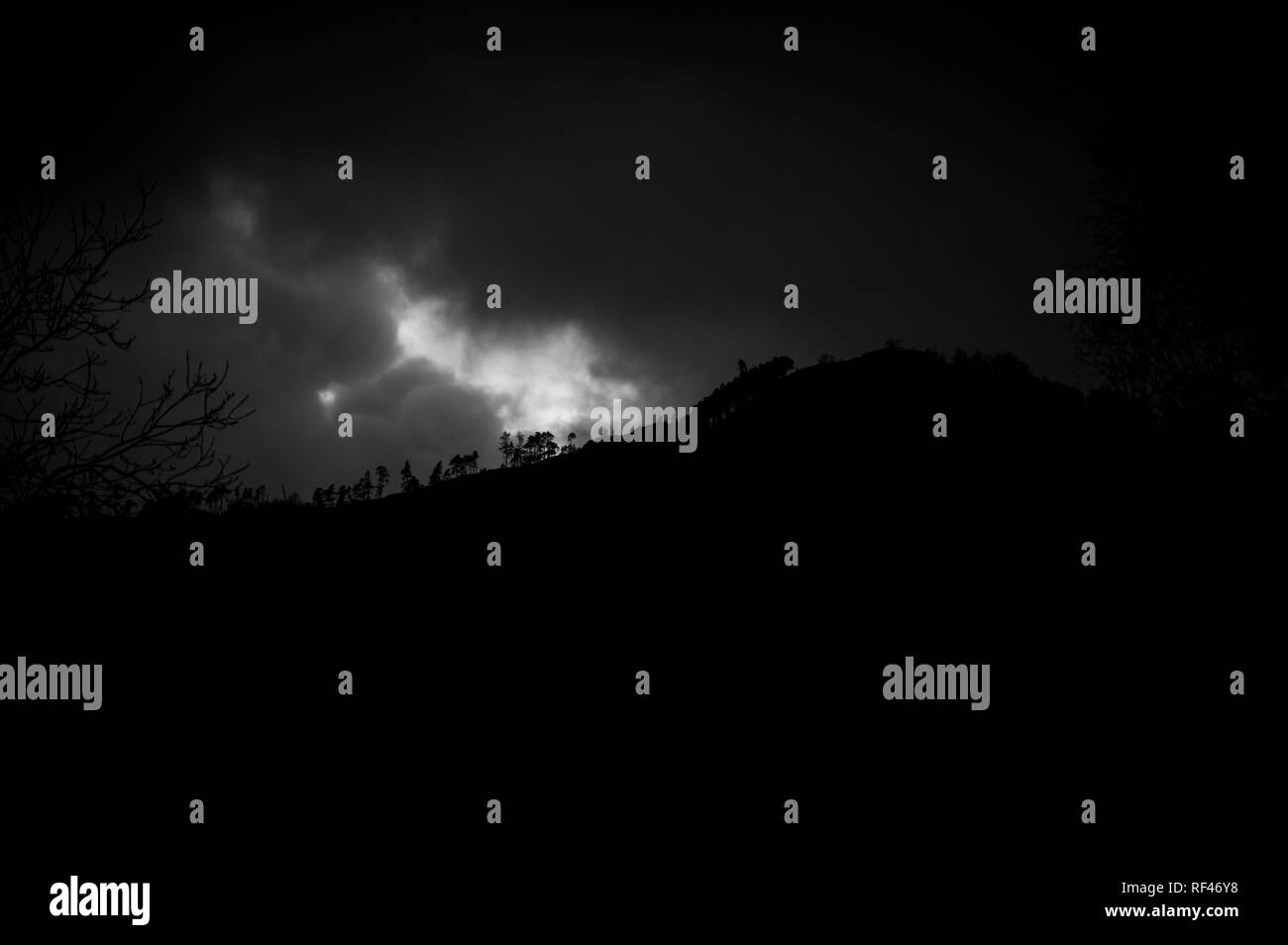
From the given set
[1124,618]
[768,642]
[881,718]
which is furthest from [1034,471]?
[881,718]

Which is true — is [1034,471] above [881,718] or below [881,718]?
above

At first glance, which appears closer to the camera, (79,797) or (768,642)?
(79,797)

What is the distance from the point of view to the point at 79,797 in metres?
10.7

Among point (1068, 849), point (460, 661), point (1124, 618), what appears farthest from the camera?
point (460, 661)

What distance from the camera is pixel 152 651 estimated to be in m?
17.7

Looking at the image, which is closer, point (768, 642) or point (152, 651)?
point (152, 651)

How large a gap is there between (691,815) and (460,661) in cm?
1096
